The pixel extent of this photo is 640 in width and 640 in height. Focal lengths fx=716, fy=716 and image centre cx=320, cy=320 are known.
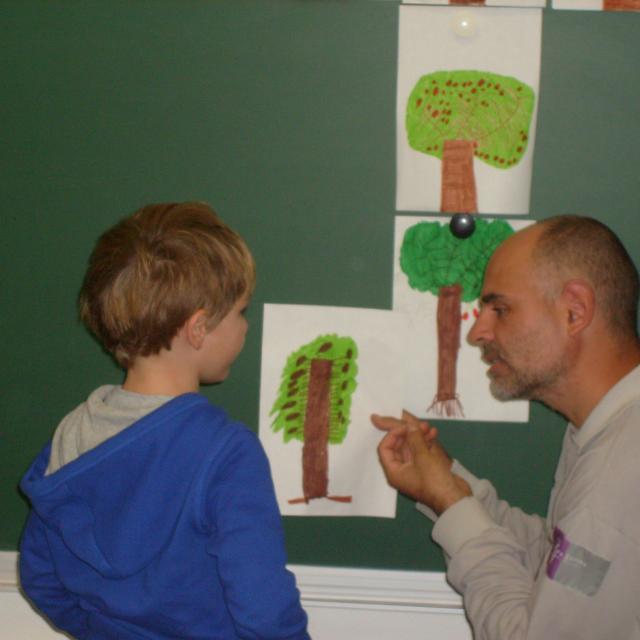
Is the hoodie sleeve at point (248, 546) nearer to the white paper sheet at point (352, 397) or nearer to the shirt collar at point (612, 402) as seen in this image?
the white paper sheet at point (352, 397)

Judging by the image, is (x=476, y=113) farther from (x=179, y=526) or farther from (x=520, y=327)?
(x=179, y=526)

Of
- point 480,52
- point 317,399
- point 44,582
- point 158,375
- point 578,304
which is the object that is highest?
point 480,52

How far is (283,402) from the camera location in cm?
142

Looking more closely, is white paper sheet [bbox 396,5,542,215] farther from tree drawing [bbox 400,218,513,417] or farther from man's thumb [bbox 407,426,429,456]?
man's thumb [bbox 407,426,429,456]

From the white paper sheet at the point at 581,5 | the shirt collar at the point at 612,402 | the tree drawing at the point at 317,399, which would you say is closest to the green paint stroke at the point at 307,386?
the tree drawing at the point at 317,399

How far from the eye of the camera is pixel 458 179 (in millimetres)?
1350

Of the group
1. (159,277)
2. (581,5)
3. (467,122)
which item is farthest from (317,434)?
(581,5)

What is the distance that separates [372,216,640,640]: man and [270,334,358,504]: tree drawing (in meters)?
0.09

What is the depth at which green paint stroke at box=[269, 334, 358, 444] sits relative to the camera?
1397 millimetres

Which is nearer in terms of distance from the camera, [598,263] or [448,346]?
[598,263]

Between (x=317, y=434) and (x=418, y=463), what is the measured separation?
21 cm

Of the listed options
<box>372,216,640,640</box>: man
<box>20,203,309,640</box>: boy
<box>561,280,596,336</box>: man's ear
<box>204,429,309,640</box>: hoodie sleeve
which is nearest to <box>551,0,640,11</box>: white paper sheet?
<box>372,216,640,640</box>: man

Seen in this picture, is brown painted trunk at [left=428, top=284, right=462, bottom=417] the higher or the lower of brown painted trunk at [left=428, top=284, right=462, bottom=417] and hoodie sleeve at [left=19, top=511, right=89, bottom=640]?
the higher

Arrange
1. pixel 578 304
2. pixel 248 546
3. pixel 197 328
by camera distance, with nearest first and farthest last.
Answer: pixel 248 546
pixel 197 328
pixel 578 304
